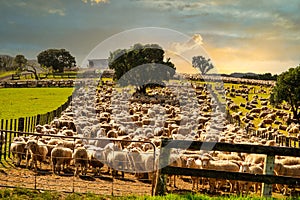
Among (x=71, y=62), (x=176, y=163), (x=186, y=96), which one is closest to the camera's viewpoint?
(x=176, y=163)

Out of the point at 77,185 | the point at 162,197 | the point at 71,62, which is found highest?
the point at 71,62

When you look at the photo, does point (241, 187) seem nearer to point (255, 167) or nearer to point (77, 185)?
point (255, 167)

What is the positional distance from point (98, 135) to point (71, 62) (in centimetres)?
11402

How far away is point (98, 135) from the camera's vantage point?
2038 centimetres

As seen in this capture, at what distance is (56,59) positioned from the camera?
127 meters

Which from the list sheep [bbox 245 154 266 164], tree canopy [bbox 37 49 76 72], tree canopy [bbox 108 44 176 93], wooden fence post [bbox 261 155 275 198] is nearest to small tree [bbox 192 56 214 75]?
tree canopy [bbox 108 44 176 93]

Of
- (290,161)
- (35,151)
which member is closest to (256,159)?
(290,161)

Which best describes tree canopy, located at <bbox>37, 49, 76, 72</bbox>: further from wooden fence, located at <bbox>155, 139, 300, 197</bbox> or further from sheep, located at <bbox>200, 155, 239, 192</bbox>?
wooden fence, located at <bbox>155, 139, 300, 197</bbox>

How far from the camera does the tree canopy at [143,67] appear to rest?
56500 millimetres

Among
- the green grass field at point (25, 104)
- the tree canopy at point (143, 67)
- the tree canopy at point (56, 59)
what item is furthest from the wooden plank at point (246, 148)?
the tree canopy at point (56, 59)

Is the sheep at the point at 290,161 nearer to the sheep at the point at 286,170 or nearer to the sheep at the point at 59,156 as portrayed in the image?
the sheep at the point at 286,170

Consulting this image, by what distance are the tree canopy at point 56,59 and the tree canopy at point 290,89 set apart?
9331 centimetres

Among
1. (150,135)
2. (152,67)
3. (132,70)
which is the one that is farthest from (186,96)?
(150,135)

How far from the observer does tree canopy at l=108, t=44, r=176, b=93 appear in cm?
5650
